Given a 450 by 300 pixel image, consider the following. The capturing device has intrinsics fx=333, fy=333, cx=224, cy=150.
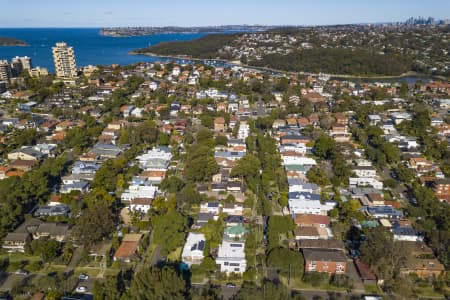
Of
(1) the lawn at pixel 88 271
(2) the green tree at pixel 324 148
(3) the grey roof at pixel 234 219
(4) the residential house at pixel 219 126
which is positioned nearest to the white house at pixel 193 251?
(3) the grey roof at pixel 234 219

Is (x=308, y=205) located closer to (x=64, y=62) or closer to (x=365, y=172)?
(x=365, y=172)

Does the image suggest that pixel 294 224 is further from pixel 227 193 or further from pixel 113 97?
pixel 113 97

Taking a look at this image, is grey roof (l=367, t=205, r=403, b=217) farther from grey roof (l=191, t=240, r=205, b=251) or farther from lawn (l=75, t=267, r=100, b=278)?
lawn (l=75, t=267, r=100, b=278)

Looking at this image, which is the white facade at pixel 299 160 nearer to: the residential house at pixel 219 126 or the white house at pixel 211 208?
the white house at pixel 211 208

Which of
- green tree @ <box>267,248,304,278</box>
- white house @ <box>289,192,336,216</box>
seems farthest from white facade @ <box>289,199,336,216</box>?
green tree @ <box>267,248,304,278</box>

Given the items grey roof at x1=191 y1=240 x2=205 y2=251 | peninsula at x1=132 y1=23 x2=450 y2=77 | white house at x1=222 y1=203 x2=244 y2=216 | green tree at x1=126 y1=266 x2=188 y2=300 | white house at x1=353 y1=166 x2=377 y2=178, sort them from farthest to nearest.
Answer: peninsula at x1=132 y1=23 x2=450 y2=77 < white house at x1=353 y1=166 x2=377 y2=178 < white house at x1=222 y1=203 x2=244 y2=216 < grey roof at x1=191 y1=240 x2=205 y2=251 < green tree at x1=126 y1=266 x2=188 y2=300

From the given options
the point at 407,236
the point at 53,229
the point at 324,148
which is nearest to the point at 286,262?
the point at 407,236
